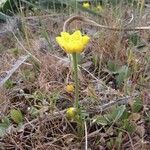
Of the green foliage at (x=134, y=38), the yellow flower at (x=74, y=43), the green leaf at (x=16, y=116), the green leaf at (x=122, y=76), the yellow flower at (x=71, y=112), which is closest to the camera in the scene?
the yellow flower at (x=74, y=43)

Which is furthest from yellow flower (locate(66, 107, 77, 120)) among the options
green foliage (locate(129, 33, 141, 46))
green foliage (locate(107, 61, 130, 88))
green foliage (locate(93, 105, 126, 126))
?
green foliage (locate(129, 33, 141, 46))

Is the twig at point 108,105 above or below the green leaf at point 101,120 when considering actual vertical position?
above

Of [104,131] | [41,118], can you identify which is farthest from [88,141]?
[41,118]

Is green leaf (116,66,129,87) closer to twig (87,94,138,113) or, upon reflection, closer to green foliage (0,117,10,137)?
twig (87,94,138,113)

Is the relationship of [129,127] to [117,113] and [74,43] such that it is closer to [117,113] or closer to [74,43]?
[117,113]

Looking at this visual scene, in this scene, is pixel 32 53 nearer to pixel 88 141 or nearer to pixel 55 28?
pixel 55 28

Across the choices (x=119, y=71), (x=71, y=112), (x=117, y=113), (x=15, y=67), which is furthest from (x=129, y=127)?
(x=15, y=67)

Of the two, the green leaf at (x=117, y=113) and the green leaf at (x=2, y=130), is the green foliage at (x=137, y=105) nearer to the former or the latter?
the green leaf at (x=117, y=113)

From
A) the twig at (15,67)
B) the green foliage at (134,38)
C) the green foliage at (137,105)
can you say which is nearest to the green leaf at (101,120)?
the green foliage at (137,105)
